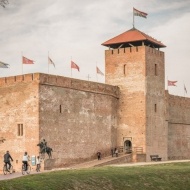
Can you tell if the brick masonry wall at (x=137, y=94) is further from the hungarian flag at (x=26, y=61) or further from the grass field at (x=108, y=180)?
the grass field at (x=108, y=180)

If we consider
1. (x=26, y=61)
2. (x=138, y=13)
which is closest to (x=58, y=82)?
(x=26, y=61)

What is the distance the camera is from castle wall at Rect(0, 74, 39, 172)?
36688 millimetres

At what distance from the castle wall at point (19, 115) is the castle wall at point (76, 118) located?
0.60 meters

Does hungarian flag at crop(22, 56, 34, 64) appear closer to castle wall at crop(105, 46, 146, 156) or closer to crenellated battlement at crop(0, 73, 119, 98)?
crenellated battlement at crop(0, 73, 119, 98)

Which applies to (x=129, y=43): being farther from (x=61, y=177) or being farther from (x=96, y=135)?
(x=61, y=177)

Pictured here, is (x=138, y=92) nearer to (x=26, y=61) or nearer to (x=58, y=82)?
(x=58, y=82)

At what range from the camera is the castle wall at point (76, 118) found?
123 feet

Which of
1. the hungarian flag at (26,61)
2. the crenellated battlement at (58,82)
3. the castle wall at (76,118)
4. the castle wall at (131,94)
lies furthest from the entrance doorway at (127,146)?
the hungarian flag at (26,61)

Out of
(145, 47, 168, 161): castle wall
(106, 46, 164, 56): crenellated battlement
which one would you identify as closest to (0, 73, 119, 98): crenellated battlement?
(106, 46, 164, 56): crenellated battlement

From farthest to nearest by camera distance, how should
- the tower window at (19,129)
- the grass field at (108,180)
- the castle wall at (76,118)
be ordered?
1. the tower window at (19,129)
2. the castle wall at (76,118)
3. the grass field at (108,180)

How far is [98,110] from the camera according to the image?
42.0 meters

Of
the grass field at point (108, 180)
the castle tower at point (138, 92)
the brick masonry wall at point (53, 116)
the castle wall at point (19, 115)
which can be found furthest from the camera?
the castle tower at point (138, 92)

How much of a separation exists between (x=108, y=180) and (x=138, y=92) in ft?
61.5

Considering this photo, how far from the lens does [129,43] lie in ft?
151
